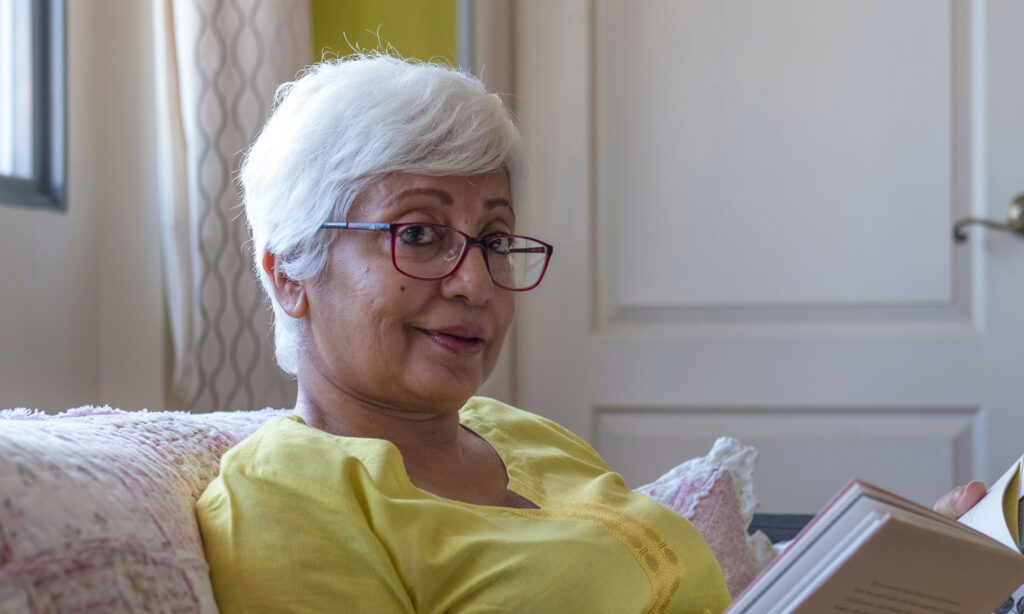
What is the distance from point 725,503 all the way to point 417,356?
535 mm

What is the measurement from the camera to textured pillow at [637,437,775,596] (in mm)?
1358

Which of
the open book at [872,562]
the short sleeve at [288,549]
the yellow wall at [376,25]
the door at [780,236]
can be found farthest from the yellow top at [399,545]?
the yellow wall at [376,25]

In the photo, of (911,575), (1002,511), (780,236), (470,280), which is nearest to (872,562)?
(911,575)

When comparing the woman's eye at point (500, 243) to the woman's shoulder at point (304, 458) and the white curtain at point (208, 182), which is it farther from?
the white curtain at point (208, 182)

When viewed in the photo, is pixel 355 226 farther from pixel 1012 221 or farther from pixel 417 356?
pixel 1012 221

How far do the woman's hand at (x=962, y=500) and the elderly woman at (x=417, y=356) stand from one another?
0.27m

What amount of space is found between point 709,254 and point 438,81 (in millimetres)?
1389

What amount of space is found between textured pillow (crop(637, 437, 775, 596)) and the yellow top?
0.74 ft

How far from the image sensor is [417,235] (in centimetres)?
105

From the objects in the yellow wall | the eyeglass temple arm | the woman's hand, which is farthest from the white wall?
the woman's hand

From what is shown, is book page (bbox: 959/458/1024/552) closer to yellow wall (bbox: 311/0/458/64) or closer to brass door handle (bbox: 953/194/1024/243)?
brass door handle (bbox: 953/194/1024/243)

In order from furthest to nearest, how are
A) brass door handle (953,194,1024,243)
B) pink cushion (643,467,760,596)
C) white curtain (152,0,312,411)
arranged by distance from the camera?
1. brass door handle (953,194,1024,243)
2. white curtain (152,0,312,411)
3. pink cushion (643,467,760,596)

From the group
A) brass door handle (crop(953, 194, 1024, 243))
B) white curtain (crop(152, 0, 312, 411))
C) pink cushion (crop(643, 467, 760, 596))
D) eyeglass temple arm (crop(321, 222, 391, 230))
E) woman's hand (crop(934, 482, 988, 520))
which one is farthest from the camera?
brass door handle (crop(953, 194, 1024, 243))

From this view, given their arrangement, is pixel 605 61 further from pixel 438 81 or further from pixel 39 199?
pixel 438 81
